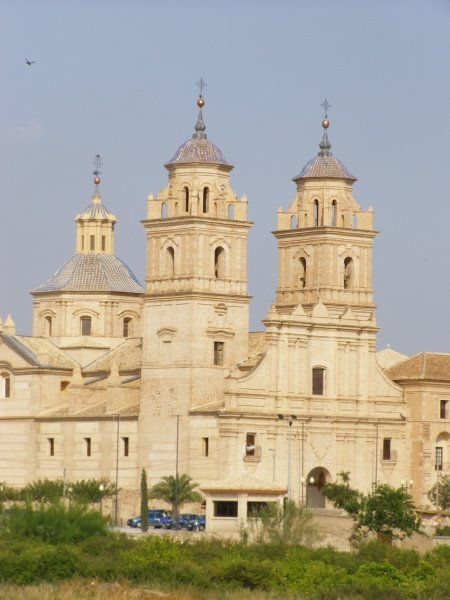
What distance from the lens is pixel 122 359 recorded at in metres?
118

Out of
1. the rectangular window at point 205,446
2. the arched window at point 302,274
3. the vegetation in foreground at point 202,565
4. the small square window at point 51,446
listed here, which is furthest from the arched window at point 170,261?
the vegetation in foreground at point 202,565

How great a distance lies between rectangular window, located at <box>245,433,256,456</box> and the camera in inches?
4183

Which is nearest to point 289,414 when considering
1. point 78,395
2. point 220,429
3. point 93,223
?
point 220,429

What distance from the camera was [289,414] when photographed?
10838 cm

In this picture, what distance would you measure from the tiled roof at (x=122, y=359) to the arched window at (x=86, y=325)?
3.20 metres

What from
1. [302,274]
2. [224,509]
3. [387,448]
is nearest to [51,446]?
→ [302,274]

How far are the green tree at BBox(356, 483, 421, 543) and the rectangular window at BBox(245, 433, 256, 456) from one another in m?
14.0

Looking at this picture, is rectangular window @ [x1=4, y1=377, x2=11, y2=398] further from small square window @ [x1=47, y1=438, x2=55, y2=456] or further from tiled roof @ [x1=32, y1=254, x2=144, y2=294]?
tiled roof @ [x1=32, y1=254, x2=144, y2=294]

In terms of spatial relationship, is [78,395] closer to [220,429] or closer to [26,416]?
[26,416]

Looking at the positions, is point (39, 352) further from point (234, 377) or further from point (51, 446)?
point (234, 377)

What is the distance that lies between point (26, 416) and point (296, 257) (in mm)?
14484

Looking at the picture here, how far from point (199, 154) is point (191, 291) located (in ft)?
19.9

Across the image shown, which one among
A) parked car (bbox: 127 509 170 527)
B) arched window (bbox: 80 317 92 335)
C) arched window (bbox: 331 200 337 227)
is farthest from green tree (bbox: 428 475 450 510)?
arched window (bbox: 80 317 92 335)

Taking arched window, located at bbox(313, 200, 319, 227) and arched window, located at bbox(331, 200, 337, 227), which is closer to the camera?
arched window, located at bbox(331, 200, 337, 227)
